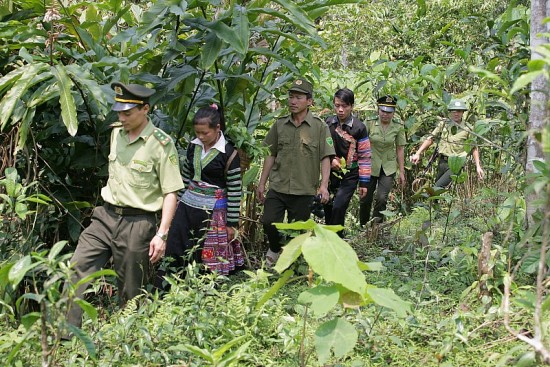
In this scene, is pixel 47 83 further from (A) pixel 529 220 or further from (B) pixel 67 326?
(A) pixel 529 220

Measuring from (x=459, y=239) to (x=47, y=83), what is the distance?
12.5 feet

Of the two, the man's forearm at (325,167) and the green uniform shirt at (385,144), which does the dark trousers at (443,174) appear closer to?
the green uniform shirt at (385,144)

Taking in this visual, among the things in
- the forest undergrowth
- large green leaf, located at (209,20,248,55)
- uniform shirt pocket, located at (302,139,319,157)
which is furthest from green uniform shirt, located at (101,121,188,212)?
uniform shirt pocket, located at (302,139,319,157)

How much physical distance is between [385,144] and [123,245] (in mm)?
4254

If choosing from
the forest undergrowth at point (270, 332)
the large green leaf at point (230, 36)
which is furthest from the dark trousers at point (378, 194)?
the large green leaf at point (230, 36)

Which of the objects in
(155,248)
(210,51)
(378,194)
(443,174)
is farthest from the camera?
(443,174)

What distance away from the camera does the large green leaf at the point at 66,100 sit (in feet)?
14.6

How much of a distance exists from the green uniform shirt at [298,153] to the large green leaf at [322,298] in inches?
133

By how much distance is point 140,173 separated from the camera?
4.49m

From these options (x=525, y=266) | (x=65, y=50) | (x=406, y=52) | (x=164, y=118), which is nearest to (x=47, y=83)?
(x=65, y=50)

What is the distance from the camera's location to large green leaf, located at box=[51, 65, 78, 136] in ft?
14.6

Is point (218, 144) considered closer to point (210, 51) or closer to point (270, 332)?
point (210, 51)

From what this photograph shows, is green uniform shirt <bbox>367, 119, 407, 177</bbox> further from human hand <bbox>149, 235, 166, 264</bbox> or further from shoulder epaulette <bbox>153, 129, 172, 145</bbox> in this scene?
human hand <bbox>149, 235, 166, 264</bbox>

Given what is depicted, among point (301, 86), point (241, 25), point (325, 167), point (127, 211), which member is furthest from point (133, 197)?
point (325, 167)
